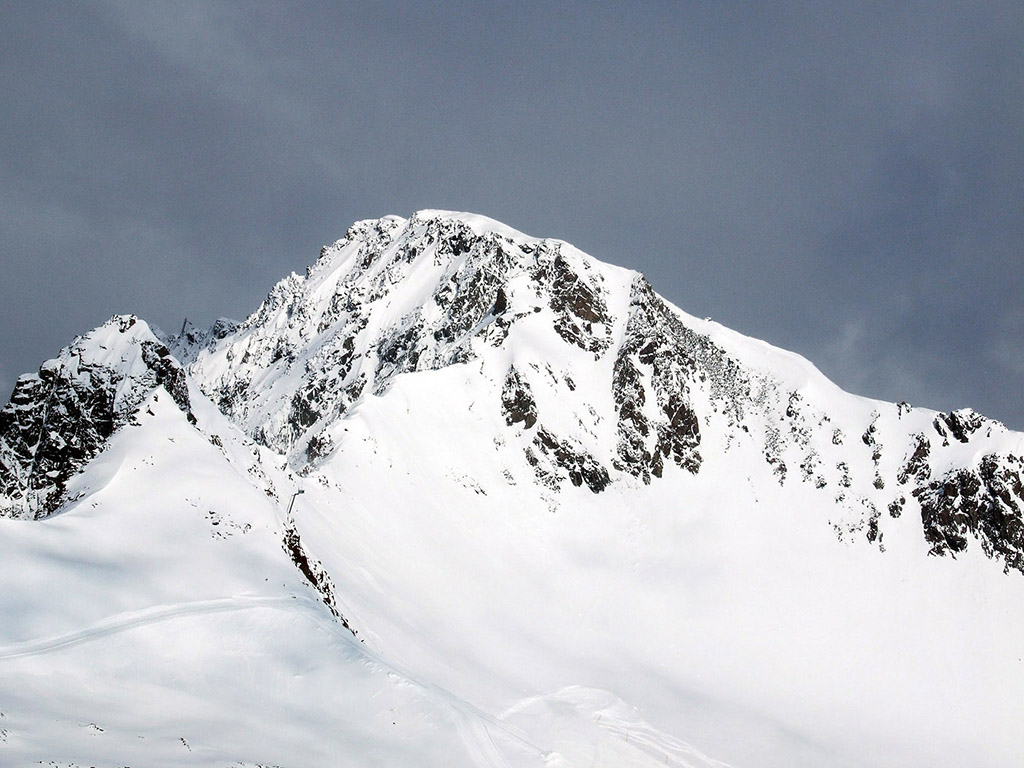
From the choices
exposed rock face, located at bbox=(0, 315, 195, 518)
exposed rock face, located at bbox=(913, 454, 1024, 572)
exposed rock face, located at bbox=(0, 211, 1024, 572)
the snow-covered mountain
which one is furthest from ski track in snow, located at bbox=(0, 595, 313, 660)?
exposed rock face, located at bbox=(913, 454, 1024, 572)

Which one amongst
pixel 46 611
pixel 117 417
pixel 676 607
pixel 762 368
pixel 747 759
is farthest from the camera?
pixel 762 368

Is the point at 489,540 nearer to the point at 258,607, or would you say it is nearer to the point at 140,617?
the point at 258,607

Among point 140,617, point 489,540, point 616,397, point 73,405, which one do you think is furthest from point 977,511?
point 140,617

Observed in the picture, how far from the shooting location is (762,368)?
4328 inches

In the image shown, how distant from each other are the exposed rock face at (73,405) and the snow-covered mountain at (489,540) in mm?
178

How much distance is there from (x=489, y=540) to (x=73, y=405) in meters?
41.9

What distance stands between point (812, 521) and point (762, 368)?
2532 cm

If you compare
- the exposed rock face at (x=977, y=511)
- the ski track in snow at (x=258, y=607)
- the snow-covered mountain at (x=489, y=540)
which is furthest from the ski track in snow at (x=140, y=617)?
the exposed rock face at (x=977, y=511)

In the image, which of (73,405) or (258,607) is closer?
(258,607)

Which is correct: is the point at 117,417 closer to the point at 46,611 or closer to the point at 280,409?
the point at 46,611

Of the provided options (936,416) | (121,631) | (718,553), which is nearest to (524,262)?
(718,553)

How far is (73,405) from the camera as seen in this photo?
3547cm

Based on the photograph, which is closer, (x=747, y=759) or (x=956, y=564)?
(x=747, y=759)

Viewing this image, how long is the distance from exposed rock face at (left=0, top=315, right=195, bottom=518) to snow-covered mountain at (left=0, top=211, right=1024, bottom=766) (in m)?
0.18
